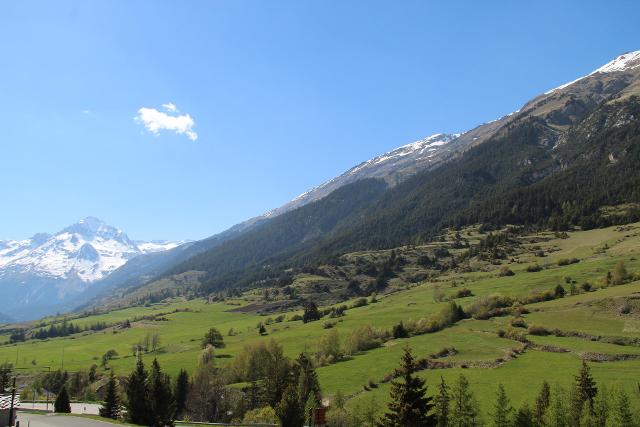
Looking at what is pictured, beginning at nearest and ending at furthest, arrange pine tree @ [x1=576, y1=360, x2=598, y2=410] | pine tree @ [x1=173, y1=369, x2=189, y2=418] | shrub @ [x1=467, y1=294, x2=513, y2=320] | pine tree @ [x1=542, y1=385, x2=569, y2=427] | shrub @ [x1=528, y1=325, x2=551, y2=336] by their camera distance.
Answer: pine tree @ [x1=542, y1=385, x2=569, y2=427] → pine tree @ [x1=576, y1=360, x2=598, y2=410] → pine tree @ [x1=173, y1=369, x2=189, y2=418] → shrub @ [x1=528, y1=325, x2=551, y2=336] → shrub @ [x1=467, y1=294, x2=513, y2=320]

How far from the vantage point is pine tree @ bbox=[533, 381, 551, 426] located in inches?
2864

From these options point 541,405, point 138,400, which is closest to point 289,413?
point 138,400

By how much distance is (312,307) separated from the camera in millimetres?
199500

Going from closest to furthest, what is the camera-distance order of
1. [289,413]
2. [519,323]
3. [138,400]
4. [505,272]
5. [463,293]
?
[138,400] < [289,413] < [519,323] < [463,293] < [505,272]

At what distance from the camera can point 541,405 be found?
7531 centimetres

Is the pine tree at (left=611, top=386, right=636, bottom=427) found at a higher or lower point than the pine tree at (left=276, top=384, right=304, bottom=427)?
lower

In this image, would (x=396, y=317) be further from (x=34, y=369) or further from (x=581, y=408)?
(x=34, y=369)

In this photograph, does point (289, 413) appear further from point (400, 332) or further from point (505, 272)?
point (505, 272)

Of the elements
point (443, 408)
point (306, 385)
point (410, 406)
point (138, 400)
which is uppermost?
point (138, 400)

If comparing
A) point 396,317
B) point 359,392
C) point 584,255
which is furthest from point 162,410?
point 584,255

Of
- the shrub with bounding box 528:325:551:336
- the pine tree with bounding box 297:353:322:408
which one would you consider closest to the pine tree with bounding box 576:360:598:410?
the pine tree with bounding box 297:353:322:408

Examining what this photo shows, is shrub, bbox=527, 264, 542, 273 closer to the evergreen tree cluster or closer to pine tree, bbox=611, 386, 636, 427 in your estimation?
the evergreen tree cluster

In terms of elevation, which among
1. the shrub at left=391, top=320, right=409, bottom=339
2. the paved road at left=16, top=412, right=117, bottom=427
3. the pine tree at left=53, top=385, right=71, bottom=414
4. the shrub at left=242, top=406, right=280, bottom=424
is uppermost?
the paved road at left=16, top=412, right=117, bottom=427

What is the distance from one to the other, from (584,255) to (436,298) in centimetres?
6012
